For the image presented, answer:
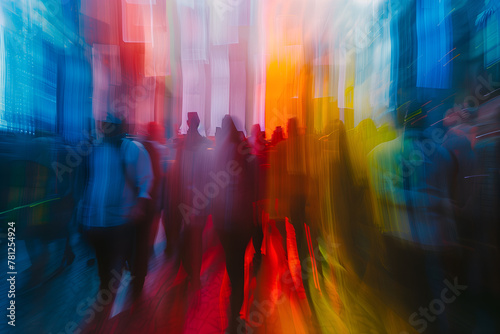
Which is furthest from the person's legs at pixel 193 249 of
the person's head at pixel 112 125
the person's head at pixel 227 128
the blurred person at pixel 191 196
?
the person's head at pixel 112 125

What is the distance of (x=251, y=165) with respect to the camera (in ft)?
2.30

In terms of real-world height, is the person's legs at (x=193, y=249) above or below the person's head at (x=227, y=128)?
below

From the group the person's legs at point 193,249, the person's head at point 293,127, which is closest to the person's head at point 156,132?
the person's legs at point 193,249

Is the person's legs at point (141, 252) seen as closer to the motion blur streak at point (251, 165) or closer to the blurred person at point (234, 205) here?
the motion blur streak at point (251, 165)

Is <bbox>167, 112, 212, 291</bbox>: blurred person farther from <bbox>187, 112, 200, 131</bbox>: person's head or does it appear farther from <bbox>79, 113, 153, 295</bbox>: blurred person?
<bbox>79, 113, 153, 295</bbox>: blurred person

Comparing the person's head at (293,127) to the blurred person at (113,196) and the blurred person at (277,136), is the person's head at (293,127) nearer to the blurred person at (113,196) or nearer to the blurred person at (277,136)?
the blurred person at (277,136)

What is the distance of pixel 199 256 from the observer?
0.70 m

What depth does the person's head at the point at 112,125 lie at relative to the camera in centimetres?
66

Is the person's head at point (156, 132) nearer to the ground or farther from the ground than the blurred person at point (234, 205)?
farther from the ground

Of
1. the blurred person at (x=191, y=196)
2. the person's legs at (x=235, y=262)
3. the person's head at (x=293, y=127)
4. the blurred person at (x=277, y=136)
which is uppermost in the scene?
the person's head at (x=293, y=127)

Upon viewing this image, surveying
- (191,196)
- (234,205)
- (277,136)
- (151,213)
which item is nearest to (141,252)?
(151,213)

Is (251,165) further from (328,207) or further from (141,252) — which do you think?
(141,252)

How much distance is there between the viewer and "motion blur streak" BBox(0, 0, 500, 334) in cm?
65

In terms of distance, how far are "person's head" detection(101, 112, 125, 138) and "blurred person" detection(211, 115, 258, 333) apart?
14.9 inches
